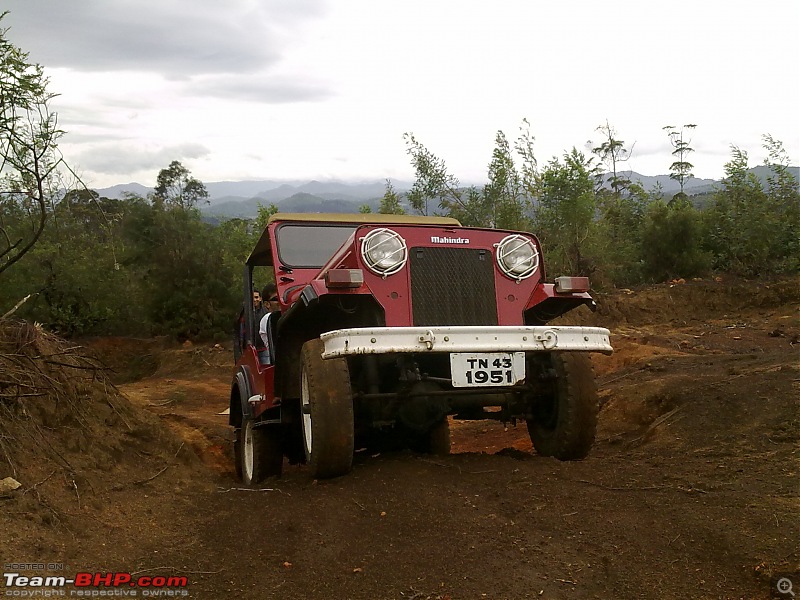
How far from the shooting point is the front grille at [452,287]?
4.70 m

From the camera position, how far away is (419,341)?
407 cm

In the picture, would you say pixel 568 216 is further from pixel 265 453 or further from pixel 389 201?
pixel 265 453

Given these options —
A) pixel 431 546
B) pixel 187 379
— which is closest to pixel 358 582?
pixel 431 546

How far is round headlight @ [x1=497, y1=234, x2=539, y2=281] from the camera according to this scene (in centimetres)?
495

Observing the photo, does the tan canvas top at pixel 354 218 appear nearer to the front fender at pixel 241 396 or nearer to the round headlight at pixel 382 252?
the round headlight at pixel 382 252

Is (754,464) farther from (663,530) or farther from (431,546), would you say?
(431,546)

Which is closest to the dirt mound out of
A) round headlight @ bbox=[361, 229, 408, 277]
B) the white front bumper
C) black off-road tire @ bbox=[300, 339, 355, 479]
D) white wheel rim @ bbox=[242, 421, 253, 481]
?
white wheel rim @ bbox=[242, 421, 253, 481]

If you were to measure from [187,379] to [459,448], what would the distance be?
945 centimetres

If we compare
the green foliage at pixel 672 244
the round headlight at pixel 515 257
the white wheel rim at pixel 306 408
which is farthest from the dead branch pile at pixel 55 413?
the green foliage at pixel 672 244

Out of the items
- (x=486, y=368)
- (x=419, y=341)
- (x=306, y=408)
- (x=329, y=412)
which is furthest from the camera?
(x=306, y=408)

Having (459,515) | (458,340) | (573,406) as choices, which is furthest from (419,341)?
(573,406)

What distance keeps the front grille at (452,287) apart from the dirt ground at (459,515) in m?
0.98

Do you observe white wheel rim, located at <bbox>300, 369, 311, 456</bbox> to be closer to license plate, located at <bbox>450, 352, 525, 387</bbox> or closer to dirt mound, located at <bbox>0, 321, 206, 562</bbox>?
license plate, located at <bbox>450, 352, 525, 387</bbox>

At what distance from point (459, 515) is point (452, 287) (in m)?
1.65
